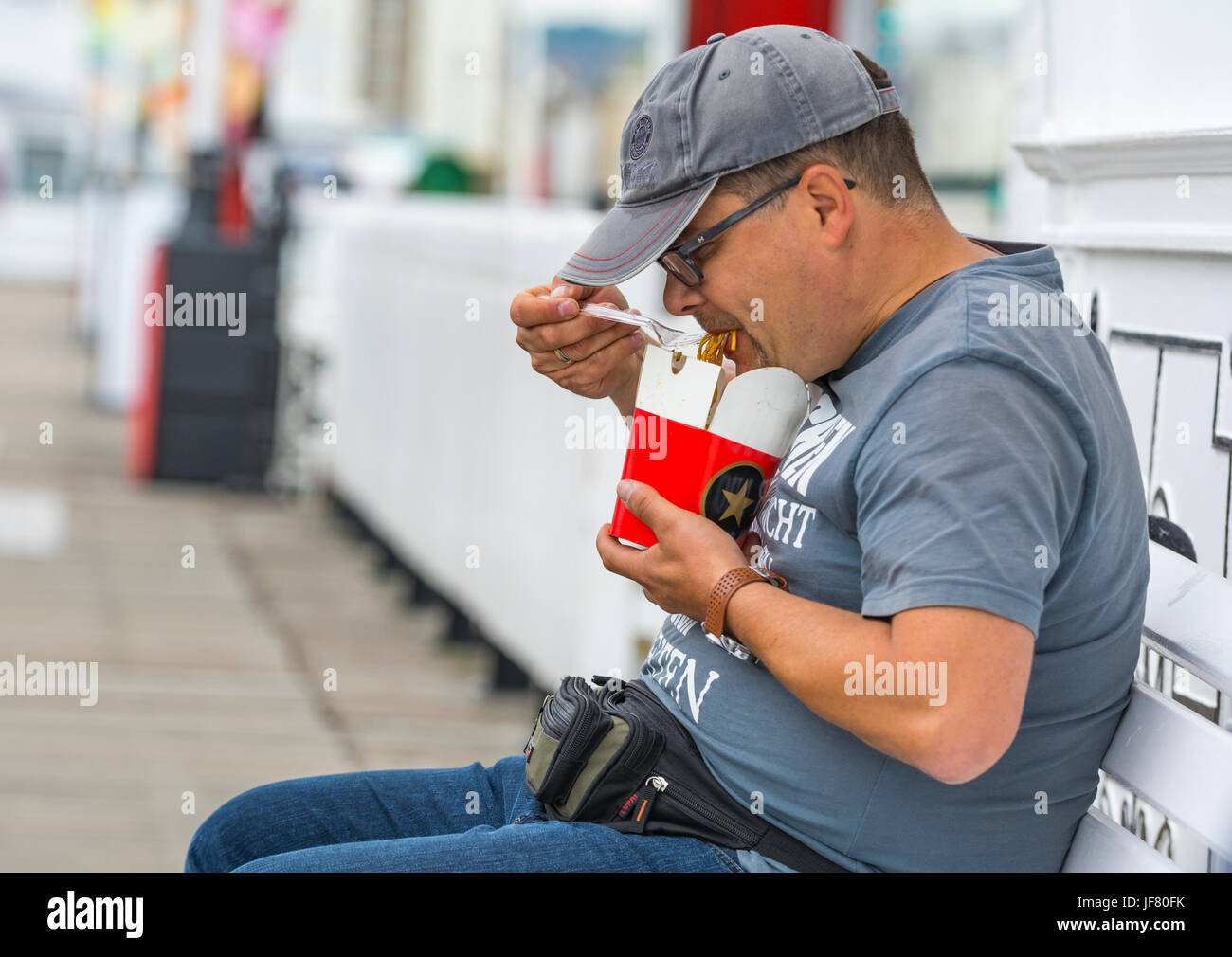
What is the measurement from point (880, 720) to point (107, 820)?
329 centimetres

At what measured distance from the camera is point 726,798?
1761 mm

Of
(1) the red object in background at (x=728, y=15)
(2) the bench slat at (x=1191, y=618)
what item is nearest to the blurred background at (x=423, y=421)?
(1) the red object in background at (x=728, y=15)

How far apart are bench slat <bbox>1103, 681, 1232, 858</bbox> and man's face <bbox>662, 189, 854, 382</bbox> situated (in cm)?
52

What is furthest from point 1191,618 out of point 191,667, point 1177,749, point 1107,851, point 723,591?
point 191,667

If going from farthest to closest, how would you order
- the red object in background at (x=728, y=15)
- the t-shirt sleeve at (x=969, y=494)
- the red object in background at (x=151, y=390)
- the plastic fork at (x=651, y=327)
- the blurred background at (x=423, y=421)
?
the red object in background at (x=151, y=390), the red object in background at (x=728, y=15), the blurred background at (x=423, y=421), the plastic fork at (x=651, y=327), the t-shirt sleeve at (x=969, y=494)

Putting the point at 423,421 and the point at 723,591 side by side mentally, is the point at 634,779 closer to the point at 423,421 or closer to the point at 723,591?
the point at 723,591

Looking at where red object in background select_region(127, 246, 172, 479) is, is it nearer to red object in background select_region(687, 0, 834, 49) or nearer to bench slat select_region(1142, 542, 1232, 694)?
red object in background select_region(687, 0, 834, 49)

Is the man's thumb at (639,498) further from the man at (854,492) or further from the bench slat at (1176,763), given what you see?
the bench slat at (1176,763)

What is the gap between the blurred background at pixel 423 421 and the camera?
97.9 inches

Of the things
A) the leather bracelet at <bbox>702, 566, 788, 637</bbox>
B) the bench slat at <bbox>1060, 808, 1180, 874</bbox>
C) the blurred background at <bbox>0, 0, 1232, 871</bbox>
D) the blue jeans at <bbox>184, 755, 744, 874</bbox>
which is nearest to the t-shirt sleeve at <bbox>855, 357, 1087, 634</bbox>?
the leather bracelet at <bbox>702, 566, 788, 637</bbox>

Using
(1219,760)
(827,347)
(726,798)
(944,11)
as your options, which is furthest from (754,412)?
(944,11)

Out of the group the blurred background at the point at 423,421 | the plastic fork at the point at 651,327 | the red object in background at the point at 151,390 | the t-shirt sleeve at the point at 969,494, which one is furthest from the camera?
the red object in background at the point at 151,390

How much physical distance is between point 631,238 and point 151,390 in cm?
774

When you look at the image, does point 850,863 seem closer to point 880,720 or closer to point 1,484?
point 880,720
